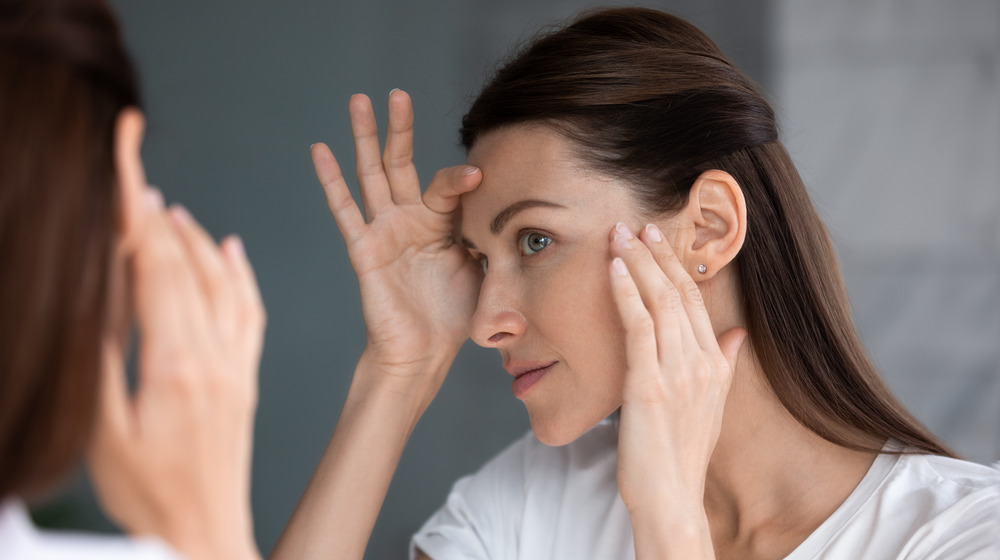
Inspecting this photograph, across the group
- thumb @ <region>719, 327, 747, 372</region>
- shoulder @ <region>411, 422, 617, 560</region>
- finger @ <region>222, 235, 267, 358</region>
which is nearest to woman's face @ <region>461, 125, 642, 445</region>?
thumb @ <region>719, 327, 747, 372</region>

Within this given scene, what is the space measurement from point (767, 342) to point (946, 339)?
144 cm

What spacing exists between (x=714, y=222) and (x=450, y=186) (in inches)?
15.9

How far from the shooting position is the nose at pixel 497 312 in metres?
1.25

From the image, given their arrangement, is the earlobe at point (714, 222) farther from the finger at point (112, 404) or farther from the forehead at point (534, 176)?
the finger at point (112, 404)

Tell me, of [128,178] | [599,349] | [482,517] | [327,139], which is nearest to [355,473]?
[482,517]

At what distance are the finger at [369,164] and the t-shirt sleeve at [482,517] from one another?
51cm

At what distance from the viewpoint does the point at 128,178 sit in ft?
2.14

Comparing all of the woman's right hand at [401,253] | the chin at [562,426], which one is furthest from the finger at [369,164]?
the chin at [562,426]

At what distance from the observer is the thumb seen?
1201 mm

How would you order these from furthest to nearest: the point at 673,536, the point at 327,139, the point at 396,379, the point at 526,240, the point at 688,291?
1. the point at 327,139
2. the point at 396,379
3. the point at 526,240
4. the point at 688,291
5. the point at 673,536

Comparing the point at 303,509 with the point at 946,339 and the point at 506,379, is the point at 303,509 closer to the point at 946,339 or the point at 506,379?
the point at 506,379

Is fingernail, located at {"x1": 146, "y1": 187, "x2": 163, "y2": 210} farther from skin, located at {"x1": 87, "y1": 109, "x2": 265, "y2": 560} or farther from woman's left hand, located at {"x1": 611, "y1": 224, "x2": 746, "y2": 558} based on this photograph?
woman's left hand, located at {"x1": 611, "y1": 224, "x2": 746, "y2": 558}

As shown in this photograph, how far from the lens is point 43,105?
23.5 inches

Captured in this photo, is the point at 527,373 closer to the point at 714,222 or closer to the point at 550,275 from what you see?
the point at 550,275
